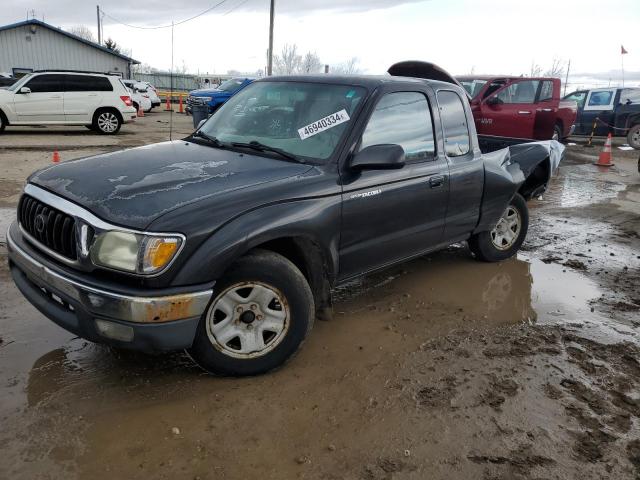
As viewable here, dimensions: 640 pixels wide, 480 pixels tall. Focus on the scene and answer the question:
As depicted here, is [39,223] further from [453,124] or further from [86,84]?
[86,84]

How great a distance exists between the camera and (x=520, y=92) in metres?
12.8

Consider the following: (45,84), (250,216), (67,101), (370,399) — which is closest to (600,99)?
(67,101)

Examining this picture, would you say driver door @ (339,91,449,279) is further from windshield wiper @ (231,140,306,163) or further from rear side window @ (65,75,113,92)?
rear side window @ (65,75,113,92)

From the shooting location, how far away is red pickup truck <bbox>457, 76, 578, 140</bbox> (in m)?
12.4

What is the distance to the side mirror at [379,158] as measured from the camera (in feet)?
10.9

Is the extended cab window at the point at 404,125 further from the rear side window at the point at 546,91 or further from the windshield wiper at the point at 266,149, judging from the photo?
the rear side window at the point at 546,91

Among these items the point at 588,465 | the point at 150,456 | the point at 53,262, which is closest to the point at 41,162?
the point at 53,262

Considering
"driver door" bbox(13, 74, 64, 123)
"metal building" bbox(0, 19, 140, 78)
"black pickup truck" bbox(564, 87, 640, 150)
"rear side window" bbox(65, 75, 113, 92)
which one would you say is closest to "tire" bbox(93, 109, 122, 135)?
"rear side window" bbox(65, 75, 113, 92)

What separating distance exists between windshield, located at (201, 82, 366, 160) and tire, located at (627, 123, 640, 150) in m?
16.0

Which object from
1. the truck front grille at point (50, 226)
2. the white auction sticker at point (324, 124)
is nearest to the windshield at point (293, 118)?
the white auction sticker at point (324, 124)

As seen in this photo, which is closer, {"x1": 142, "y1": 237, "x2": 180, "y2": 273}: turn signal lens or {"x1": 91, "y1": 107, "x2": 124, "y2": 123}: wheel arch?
{"x1": 142, "y1": 237, "x2": 180, "y2": 273}: turn signal lens

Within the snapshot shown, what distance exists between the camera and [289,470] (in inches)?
96.6

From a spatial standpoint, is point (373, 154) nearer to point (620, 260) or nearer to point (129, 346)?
point (129, 346)

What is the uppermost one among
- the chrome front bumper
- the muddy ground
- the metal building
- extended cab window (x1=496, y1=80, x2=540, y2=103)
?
the metal building
